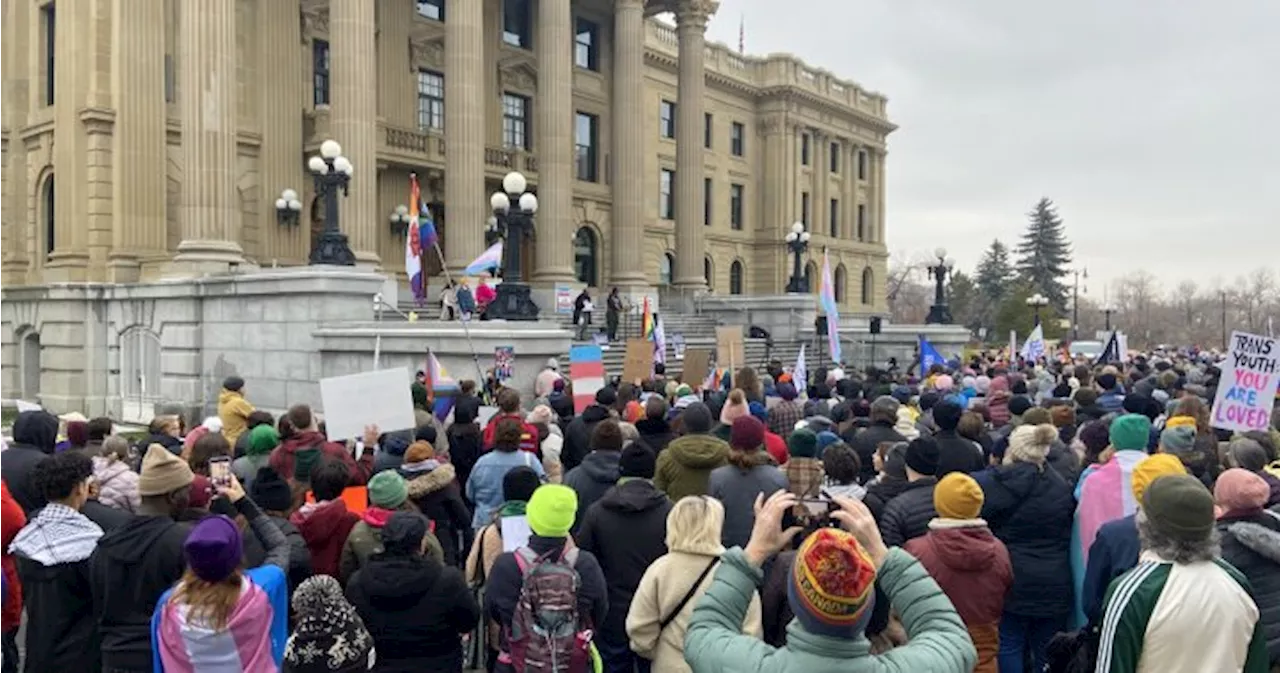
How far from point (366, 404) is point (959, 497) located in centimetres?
601

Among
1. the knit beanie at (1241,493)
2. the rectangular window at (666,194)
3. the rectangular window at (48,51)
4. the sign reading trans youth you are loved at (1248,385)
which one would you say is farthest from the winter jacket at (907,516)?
the rectangular window at (666,194)

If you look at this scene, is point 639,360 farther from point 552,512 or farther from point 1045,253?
point 1045,253

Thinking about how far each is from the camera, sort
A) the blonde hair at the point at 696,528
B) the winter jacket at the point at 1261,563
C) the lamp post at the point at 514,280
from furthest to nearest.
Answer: the lamp post at the point at 514,280, the winter jacket at the point at 1261,563, the blonde hair at the point at 696,528

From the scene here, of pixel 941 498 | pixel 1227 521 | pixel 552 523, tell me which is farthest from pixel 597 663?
pixel 1227 521

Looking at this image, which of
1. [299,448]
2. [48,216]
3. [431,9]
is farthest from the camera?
[431,9]

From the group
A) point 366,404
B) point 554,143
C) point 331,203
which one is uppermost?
point 554,143

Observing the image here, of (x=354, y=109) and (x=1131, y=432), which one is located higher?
(x=354, y=109)

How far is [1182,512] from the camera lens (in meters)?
3.79

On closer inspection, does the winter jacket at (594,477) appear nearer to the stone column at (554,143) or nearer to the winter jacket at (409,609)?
the winter jacket at (409,609)

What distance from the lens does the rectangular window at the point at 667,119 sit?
48281 millimetres

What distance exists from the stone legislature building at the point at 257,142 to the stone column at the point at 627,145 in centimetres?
7

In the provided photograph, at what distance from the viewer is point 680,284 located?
39.0 metres

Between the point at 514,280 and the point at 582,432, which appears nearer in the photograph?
the point at 582,432

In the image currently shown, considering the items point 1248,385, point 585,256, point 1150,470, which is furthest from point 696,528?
point 585,256
